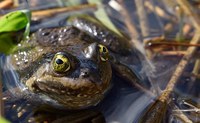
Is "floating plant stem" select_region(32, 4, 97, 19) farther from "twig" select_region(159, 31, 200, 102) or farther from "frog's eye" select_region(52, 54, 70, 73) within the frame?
"frog's eye" select_region(52, 54, 70, 73)

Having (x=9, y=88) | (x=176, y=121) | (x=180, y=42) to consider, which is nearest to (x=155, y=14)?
(x=180, y=42)

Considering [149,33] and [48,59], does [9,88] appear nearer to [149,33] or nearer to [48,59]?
[48,59]

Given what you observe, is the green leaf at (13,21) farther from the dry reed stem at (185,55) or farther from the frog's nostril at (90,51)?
the dry reed stem at (185,55)

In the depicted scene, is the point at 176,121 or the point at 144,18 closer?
the point at 176,121

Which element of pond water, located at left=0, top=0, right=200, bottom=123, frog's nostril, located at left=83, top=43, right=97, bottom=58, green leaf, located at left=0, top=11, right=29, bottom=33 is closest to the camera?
frog's nostril, located at left=83, top=43, right=97, bottom=58

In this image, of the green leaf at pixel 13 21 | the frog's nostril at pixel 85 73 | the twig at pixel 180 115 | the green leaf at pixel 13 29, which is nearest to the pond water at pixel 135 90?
the twig at pixel 180 115

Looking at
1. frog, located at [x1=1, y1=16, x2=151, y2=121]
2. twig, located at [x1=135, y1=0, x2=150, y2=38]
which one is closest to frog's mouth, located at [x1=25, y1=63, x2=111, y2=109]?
frog, located at [x1=1, y1=16, x2=151, y2=121]

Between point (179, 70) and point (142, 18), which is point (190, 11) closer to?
point (142, 18)
